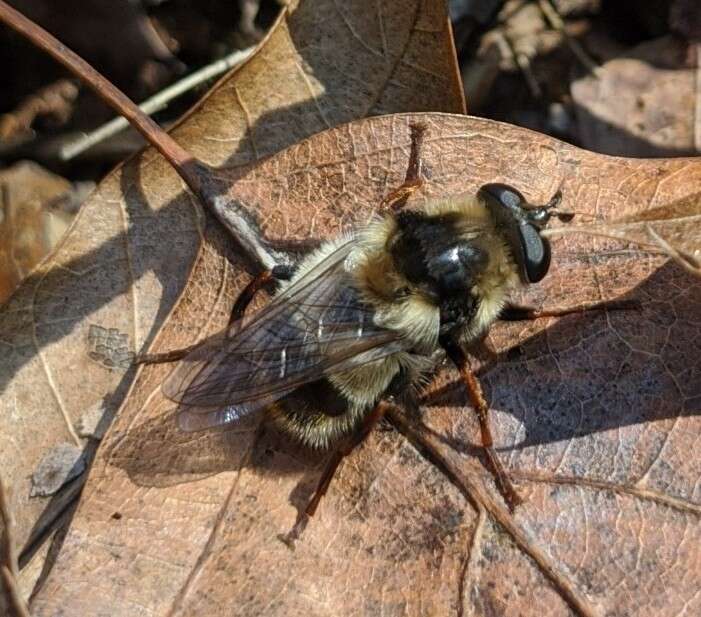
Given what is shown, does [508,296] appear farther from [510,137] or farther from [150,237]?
[150,237]

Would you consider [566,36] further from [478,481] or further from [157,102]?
[478,481]

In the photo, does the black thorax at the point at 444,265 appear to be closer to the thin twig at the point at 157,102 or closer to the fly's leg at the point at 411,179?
the fly's leg at the point at 411,179

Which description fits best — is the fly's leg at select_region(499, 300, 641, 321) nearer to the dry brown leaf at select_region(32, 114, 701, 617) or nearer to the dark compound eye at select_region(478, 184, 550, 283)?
the dry brown leaf at select_region(32, 114, 701, 617)

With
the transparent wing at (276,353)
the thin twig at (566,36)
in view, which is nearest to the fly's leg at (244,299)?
the transparent wing at (276,353)

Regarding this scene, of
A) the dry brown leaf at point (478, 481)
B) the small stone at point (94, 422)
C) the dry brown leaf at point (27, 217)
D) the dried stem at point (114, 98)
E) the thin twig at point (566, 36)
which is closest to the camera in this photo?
the dry brown leaf at point (478, 481)

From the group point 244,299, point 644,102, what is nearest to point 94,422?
point 244,299

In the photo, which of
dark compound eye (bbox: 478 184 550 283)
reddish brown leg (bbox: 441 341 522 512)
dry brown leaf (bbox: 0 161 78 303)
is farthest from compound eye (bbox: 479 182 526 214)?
dry brown leaf (bbox: 0 161 78 303)

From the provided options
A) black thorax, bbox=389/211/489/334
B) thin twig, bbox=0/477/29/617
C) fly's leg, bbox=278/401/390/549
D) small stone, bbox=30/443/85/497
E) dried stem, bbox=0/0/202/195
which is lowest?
fly's leg, bbox=278/401/390/549

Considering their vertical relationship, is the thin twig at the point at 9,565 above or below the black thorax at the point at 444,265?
above
